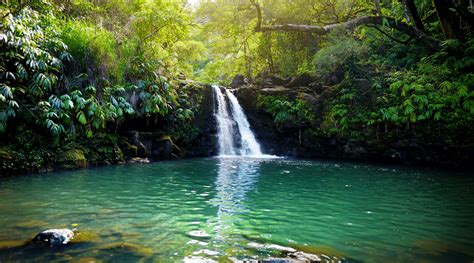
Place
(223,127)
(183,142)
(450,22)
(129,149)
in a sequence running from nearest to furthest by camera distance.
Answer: (450,22)
(129,149)
(183,142)
(223,127)

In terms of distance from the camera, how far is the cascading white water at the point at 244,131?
19.7 meters

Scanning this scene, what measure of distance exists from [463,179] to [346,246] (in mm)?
8519

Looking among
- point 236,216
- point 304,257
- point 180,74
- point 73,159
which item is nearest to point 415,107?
point 236,216

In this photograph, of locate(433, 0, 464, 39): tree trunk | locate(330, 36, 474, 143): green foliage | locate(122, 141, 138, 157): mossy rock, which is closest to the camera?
locate(433, 0, 464, 39): tree trunk

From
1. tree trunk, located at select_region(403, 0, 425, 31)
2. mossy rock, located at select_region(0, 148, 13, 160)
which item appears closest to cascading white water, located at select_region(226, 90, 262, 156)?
tree trunk, located at select_region(403, 0, 425, 31)

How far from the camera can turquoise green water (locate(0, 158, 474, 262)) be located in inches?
162

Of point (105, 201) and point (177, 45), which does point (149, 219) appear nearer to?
point (105, 201)

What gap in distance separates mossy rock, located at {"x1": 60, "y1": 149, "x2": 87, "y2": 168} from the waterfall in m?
8.42

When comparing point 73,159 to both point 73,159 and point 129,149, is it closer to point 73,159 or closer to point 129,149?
point 73,159

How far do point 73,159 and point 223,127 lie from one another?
9507 millimetres

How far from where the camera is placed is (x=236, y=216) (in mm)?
5770

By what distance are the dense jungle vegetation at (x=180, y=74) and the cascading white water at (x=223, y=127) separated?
164cm

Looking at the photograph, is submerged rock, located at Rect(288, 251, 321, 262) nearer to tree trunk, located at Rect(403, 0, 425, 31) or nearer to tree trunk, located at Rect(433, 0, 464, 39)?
tree trunk, located at Rect(433, 0, 464, 39)

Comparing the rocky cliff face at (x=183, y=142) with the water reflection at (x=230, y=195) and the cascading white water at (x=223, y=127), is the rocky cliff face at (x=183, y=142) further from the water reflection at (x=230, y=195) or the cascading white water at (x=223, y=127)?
the water reflection at (x=230, y=195)
